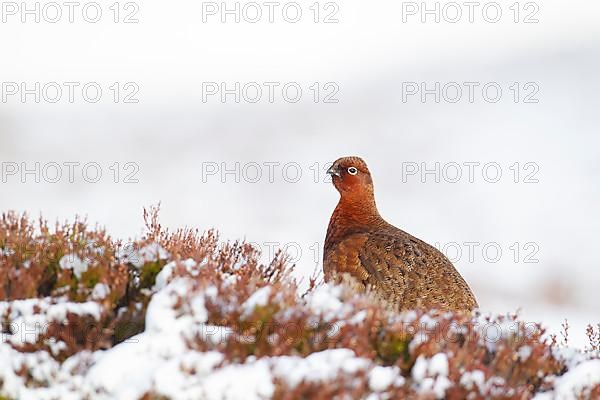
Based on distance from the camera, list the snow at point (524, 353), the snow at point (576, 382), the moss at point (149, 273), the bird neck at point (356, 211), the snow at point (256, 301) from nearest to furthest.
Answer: the snow at point (256, 301)
the snow at point (576, 382)
the snow at point (524, 353)
the moss at point (149, 273)
the bird neck at point (356, 211)

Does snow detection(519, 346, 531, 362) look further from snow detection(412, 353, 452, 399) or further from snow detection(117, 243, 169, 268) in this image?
snow detection(117, 243, 169, 268)

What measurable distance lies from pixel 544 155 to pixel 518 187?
3.39 meters

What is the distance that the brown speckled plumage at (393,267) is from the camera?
290 inches

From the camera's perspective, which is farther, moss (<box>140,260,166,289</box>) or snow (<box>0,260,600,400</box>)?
moss (<box>140,260,166,289</box>)

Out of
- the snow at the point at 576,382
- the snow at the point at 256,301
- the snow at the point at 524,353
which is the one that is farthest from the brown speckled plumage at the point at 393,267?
the snow at the point at 256,301

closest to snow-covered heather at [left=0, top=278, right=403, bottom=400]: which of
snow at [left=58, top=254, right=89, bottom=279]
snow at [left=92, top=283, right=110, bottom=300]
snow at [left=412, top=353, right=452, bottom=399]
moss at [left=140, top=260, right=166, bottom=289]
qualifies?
snow at [left=412, top=353, right=452, bottom=399]

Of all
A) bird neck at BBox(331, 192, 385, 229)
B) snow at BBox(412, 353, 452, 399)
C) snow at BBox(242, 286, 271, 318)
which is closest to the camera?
snow at BBox(412, 353, 452, 399)

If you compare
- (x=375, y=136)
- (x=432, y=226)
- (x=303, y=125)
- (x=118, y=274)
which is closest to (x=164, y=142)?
(x=303, y=125)

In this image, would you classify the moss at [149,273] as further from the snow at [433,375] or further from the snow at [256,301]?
the snow at [433,375]

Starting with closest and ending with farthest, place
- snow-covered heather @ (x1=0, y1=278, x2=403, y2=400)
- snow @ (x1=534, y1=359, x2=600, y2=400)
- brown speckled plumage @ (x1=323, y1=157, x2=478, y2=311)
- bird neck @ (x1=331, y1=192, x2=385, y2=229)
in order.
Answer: snow-covered heather @ (x1=0, y1=278, x2=403, y2=400), snow @ (x1=534, y1=359, x2=600, y2=400), brown speckled plumage @ (x1=323, y1=157, x2=478, y2=311), bird neck @ (x1=331, y1=192, x2=385, y2=229)

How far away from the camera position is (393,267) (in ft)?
24.5

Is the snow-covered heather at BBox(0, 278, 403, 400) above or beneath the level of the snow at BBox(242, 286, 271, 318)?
beneath

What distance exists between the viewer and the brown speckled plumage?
7367mm

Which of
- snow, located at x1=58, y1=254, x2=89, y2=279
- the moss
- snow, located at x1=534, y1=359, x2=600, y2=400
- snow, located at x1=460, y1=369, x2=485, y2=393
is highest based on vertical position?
snow, located at x1=58, y1=254, x2=89, y2=279
